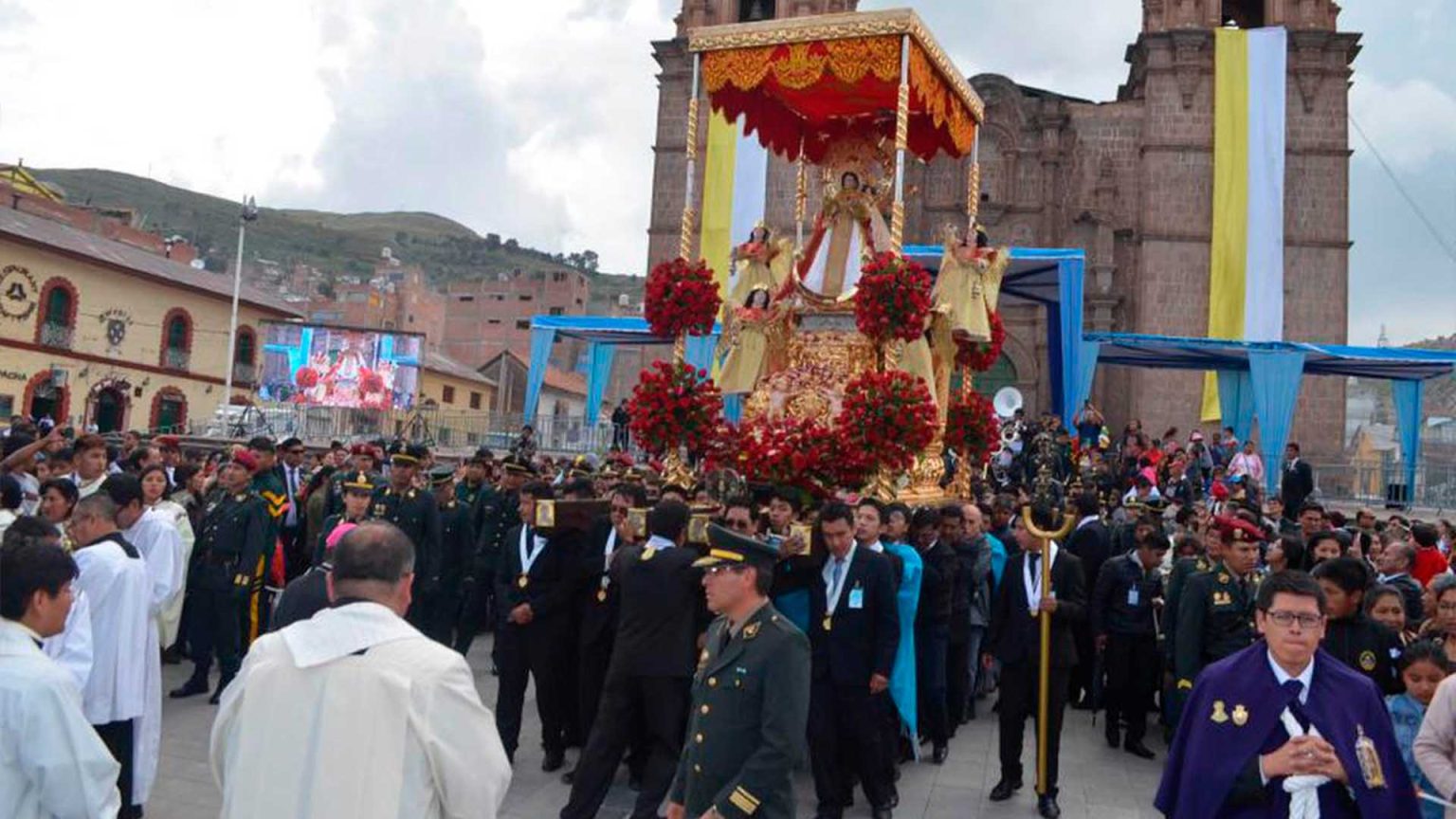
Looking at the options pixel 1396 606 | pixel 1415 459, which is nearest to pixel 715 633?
pixel 1396 606

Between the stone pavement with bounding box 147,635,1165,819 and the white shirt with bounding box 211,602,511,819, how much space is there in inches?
149

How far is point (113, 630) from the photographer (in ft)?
16.9

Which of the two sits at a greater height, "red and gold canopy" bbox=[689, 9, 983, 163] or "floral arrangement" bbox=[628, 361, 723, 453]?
"red and gold canopy" bbox=[689, 9, 983, 163]

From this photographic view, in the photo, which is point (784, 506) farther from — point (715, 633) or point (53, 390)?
point (53, 390)

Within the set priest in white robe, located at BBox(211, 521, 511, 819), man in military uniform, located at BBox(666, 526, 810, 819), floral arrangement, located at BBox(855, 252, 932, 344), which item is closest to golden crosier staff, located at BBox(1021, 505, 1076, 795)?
floral arrangement, located at BBox(855, 252, 932, 344)

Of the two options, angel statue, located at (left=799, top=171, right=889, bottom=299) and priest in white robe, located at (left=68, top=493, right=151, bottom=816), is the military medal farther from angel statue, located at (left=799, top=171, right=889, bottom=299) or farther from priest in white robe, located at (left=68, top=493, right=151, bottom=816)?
angel statue, located at (left=799, top=171, right=889, bottom=299)

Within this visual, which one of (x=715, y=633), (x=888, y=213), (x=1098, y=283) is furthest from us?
(x=1098, y=283)

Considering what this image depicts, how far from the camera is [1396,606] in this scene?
5.63 m

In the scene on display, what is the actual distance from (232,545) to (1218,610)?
7167 millimetres

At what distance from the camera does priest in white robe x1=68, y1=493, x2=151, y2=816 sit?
199 inches

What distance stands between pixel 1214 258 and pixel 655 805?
24.4 metres

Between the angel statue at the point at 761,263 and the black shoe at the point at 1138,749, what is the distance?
18.2 ft

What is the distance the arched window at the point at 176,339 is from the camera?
38.7 m

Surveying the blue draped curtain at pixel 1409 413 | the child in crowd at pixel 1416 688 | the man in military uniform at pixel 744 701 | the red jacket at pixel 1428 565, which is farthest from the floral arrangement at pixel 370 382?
the child in crowd at pixel 1416 688
